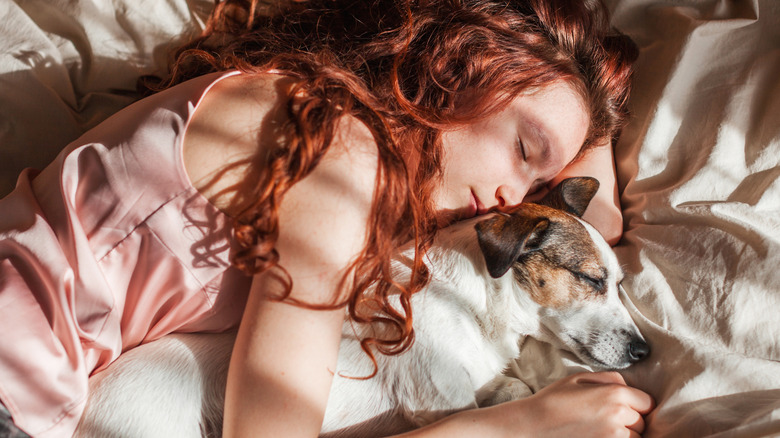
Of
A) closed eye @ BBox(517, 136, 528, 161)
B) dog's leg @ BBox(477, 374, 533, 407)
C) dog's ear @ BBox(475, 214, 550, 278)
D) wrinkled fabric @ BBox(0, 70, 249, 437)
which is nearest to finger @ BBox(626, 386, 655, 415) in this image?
dog's leg @ BBox(477, 374, 533, 407)

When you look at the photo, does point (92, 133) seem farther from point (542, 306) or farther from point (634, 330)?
point (634, 330)

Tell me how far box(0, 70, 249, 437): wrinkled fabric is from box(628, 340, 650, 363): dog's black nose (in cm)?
89

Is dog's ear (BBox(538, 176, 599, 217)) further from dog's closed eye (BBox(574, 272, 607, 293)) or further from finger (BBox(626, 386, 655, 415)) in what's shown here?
finger (BBox(626, 386, 655, 415))

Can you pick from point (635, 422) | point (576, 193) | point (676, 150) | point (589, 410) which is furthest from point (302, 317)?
point (676, 150)

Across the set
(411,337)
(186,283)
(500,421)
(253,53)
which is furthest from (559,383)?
(253,53)

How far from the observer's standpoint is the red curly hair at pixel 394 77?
1120 mm

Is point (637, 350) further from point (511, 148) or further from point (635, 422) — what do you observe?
point (511, 148)

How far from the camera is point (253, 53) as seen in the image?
4.70 ft

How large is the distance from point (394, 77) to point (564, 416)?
0.79 meters

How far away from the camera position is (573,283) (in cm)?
139

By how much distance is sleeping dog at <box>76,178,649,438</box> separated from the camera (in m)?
1.20

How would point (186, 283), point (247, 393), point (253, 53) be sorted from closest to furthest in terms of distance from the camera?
point (247, 393)
point (186, 283)
point (253, 53)

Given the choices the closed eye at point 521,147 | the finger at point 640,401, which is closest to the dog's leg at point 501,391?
the finger at point 640,401

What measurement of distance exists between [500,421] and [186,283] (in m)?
0.68
